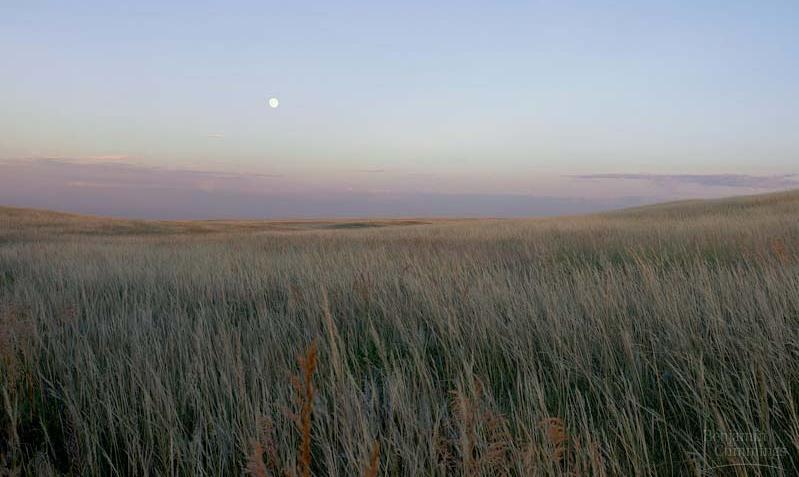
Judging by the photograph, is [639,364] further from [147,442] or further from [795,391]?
[147,442]

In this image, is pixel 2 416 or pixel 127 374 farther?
pixel 127 374

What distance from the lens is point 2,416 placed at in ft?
8.75

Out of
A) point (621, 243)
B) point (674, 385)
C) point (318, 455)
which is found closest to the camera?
point (318, 455)

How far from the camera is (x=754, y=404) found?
7.59 feet

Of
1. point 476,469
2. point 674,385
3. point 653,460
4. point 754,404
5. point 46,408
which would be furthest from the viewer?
point 46,408

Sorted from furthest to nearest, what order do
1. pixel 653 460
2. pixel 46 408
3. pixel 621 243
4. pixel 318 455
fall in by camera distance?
pixel 621 243, pixel 46 408, pixel 318 455, pixel 653 460

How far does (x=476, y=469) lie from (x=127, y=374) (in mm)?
2389

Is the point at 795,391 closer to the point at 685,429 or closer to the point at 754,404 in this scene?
the point at 754,404

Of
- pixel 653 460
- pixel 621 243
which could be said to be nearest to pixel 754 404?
pixel 653 460

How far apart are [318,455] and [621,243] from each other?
8.63 metres

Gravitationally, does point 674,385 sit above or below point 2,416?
above

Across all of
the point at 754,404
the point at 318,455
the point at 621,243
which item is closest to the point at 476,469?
the point at 318,455

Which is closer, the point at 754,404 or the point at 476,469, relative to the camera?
the point at 476,469

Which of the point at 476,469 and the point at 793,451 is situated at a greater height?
the point at 476,469
